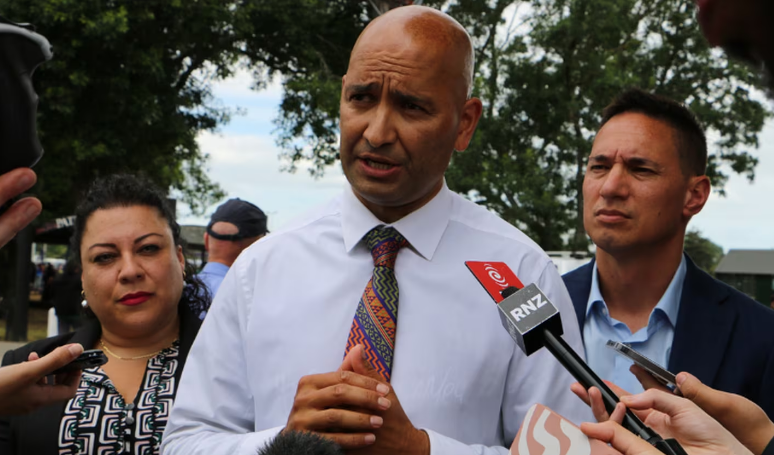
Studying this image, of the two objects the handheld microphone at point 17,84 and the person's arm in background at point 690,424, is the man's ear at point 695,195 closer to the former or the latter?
the person's arm in background at point 690,424

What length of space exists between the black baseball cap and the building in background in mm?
17770

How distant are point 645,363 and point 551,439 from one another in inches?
18.5

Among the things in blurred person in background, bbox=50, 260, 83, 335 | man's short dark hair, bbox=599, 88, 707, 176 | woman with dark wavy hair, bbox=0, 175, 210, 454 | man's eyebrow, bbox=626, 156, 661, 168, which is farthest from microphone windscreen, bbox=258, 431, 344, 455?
blurred person in background, bbox=50, 260, 83, 335

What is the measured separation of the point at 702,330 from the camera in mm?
2654

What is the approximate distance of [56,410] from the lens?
108 inches

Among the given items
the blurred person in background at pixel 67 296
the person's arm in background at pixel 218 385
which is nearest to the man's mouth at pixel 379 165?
the person's arm in background at pixel 218 385

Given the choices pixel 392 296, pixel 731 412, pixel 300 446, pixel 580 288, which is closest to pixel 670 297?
pixel 580 288

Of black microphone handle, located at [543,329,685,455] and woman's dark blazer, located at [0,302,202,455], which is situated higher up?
black microphone handle, located at [543,329,685,455]

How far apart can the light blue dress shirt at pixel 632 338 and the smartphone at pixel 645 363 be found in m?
0.82

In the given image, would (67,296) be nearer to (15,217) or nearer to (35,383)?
(35,383)

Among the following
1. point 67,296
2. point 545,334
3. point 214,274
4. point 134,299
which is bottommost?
point 67,296

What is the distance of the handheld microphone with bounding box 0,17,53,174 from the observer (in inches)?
42.5

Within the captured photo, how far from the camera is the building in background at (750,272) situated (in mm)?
21039

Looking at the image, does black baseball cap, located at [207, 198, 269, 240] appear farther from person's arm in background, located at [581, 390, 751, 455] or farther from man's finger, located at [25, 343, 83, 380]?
person's arm in background, located at [581, 390, 751, 455]
